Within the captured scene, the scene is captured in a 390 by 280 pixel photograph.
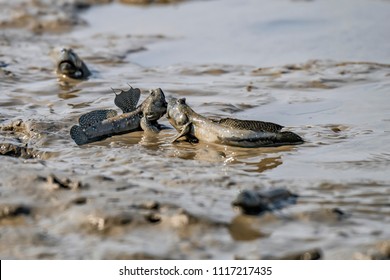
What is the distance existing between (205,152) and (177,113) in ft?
1.56

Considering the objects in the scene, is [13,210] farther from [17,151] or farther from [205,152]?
[205,152]

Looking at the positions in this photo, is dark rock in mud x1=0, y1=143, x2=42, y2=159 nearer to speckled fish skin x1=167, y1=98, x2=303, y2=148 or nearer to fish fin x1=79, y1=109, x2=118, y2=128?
fish fin x1=79, y1=109, x2=118, y2=128

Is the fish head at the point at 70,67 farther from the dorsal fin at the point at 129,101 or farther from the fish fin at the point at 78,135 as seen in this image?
the fish fin at the point at 78,135

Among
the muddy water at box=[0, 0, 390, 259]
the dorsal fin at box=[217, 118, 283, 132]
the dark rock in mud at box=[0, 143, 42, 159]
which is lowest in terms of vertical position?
the dark rock in mud at box=[0, 143, 42, 159]

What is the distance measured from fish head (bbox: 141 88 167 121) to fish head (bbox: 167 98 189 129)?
10cm

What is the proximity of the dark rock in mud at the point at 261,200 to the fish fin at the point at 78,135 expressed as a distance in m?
1.75

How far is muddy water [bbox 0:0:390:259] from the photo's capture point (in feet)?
13.0

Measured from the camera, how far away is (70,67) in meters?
7.88

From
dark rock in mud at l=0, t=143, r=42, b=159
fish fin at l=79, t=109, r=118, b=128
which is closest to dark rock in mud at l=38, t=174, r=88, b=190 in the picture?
dark rock in mud at l=0, t=143, r=42, b=159

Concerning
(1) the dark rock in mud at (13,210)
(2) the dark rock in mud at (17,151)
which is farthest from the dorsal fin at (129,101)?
(1) the dark rock in mud at (13,210)

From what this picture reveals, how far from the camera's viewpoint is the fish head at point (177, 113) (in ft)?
18.7
